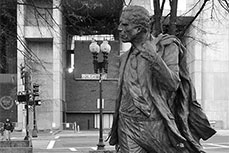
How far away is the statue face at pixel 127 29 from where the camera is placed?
4.27 m

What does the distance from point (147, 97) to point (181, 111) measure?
0.46 meters

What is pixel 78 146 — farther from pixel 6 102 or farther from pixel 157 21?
pixel 6 102

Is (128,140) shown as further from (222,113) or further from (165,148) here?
(222,113)

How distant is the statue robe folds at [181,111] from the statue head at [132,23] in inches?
9.5

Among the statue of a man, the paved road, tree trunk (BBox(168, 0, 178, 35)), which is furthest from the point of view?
the paved road

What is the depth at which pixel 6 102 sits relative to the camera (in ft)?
163

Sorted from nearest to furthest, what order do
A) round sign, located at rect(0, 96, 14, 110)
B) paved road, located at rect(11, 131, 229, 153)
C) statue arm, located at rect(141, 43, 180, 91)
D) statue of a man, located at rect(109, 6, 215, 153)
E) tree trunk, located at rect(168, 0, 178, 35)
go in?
statue arm, located at rect(141, 43, 180, 91) → statue of a man, located at rect(109, 6, 215, 153) → tree trunk, located at rect(168, 0, 178, 35) → paved road, located at rect(11, 131, 229, 153) → round sign, located at rect(0, 96, 14, 110)

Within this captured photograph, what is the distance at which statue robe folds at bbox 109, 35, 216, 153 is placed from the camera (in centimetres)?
A: 427

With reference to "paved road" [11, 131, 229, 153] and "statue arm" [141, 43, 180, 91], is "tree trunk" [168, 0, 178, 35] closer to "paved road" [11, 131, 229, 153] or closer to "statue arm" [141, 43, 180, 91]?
"statue arm" [141, 43, 180, 91]

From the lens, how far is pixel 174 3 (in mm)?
12945

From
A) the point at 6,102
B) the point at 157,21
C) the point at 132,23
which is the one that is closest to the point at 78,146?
the point at 157,21

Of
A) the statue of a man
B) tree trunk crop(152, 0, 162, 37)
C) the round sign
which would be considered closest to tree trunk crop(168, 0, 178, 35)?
tree trunk crop(152, 0, 162, 37)

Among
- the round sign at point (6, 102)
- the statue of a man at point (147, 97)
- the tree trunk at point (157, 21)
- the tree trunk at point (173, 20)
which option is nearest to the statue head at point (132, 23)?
the statue of a man at point (147, 97)

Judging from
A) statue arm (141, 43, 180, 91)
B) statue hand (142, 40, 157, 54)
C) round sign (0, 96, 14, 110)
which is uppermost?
statue hand (142, 40, 157, 54)
